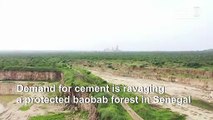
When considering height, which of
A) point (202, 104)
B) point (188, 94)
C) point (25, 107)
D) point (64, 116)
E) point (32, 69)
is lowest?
point (25, 107)

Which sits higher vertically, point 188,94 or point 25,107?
point 188,94

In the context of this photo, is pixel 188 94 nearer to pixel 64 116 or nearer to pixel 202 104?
pixel 202 104

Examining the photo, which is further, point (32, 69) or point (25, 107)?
point (32, 69)

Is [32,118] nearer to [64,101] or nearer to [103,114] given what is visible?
[64,101]

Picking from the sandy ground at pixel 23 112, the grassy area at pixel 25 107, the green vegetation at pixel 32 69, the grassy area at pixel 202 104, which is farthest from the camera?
the green vegetation at pixel 32 69

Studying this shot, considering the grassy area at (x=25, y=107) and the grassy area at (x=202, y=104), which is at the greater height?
the grassy area at (x=202, y=104)

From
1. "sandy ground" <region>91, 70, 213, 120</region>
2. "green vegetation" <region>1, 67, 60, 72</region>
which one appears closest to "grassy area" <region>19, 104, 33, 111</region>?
"sandy ground" <region>91, 70, 213, 120</region>

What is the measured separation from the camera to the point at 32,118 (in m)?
50.8

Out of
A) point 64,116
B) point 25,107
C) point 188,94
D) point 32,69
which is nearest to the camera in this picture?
point 64,116

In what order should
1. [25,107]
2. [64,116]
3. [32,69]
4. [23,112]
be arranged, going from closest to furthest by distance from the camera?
[64,116] < [23,112] < [25,107] < [32,69]


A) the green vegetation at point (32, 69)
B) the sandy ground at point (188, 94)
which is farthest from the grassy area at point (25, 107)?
the green vegetation at point (32, 69)

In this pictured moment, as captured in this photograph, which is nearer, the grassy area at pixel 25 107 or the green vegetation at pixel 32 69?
the grassy area at pixel 25 107

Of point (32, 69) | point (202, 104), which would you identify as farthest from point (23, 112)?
point (32, 69)

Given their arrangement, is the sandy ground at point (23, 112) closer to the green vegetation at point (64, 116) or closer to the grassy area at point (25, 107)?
the grassy area at point (25, 107)
